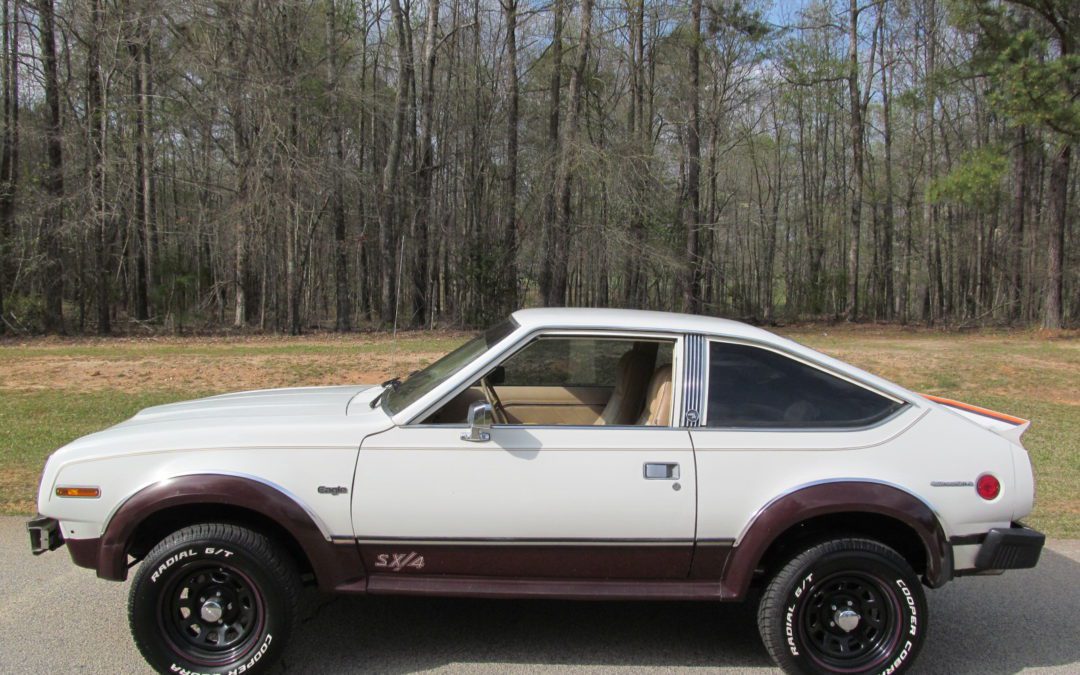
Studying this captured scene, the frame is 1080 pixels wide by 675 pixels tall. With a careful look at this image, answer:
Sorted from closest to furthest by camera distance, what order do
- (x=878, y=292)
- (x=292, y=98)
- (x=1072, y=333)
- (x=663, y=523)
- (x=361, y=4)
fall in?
1. (x=663, y=523)
2. (x=292, y=98)
3. (x=1072, y=333)
4. (x=361, y=4)
5. (x=878, y=292)

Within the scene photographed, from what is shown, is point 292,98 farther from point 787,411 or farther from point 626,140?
point 787,411

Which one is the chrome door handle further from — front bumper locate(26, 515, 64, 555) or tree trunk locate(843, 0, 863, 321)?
tree trunk locate(843, 0, 863, 321)

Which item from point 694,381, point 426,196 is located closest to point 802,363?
point 694,381

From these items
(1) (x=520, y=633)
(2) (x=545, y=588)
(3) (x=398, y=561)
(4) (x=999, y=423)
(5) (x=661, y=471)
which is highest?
(4) (x=999, y=423)

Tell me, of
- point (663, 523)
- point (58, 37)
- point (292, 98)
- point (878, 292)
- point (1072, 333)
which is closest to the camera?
point (663, 523)

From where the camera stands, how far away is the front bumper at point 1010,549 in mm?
3357

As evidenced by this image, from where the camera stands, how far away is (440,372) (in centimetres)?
385

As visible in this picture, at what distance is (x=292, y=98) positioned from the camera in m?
19.6

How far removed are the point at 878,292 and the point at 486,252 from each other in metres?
19.6

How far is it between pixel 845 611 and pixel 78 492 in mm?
3422

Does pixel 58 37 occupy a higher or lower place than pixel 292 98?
higher

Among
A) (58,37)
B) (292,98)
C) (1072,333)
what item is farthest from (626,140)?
(58,37)

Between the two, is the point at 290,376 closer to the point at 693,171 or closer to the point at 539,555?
the point at 539,555

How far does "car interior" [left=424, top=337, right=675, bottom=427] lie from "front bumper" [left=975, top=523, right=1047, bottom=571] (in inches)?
59.3
